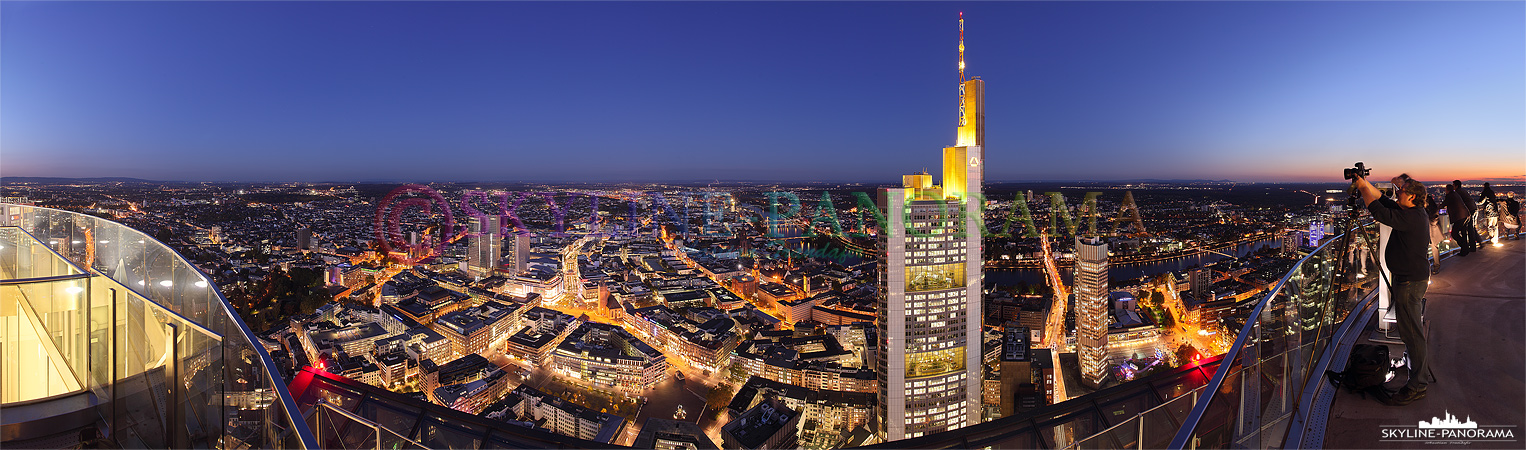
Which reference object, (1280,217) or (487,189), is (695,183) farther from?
(1280,217)

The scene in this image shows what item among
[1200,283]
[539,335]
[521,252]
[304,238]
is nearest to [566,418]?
[539,335]

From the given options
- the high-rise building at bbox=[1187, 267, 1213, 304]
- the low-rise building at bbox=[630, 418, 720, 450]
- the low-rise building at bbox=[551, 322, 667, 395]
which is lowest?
the low-rise building at bbox=[551, 322, 667, 395]

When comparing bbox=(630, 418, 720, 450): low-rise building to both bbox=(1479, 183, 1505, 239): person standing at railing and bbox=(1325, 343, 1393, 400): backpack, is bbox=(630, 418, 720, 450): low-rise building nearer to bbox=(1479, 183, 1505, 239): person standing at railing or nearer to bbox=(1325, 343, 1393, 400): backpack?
bbox=(1325, 343, 1393, 400): backpack

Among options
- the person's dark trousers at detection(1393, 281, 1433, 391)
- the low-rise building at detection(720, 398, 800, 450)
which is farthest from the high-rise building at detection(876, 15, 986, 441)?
the person's dark trousers at detection(1393, 281, 1433, 391)

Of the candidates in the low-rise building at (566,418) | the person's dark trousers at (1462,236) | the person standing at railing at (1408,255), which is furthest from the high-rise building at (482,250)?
the person standing at railing at (1408,255)

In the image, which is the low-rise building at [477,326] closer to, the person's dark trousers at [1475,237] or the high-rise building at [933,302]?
the high-rise building at [933,302]
